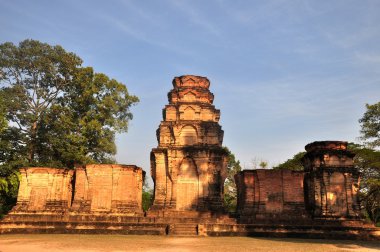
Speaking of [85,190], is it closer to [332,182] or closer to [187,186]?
[187,186]

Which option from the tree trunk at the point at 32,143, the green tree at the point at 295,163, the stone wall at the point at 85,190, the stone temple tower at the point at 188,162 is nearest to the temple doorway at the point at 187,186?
the stone temple tower at the point at 188,162

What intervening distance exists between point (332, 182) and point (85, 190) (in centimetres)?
1403

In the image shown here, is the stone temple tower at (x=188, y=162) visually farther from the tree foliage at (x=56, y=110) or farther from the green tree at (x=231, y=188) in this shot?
the green tree at (x=231, y=188)

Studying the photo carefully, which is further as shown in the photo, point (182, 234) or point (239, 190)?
point (239, 190)

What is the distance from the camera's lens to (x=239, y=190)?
70.2 ft

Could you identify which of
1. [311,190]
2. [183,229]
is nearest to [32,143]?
[183,229]

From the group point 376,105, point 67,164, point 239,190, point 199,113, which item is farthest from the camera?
point 67,164

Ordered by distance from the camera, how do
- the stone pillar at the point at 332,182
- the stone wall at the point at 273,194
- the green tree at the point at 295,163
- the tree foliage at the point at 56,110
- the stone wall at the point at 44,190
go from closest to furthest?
the stone pillar at the point at 332,182 < the stone wall at the point at 273,194 < the stone wall at the point at 44,190 < the tree foliage at the point at 56,110 < the green tree at the point at 295,163

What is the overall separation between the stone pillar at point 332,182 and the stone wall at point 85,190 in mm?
9943

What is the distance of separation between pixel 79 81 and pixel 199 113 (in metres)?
12.3

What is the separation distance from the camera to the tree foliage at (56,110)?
92.8 ft

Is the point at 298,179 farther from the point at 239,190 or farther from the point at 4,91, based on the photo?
the point at 4,91

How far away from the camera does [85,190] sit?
68.5 feet

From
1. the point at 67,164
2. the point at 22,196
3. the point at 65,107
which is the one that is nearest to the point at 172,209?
the point at 22,196
